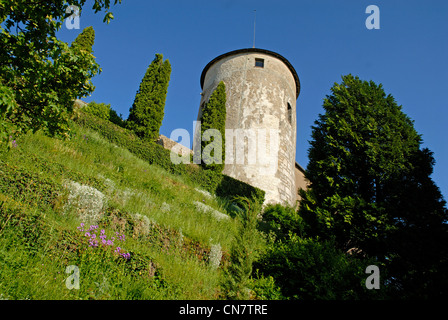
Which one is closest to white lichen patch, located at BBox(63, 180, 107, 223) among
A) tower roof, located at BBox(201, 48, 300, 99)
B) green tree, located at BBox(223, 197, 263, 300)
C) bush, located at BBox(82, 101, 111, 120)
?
green tree, located at BBox(223, 197, 263, 300)

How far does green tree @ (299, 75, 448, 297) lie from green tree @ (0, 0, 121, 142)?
6.19 m

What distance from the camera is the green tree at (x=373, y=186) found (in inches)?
247

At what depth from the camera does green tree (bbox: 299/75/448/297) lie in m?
6.28

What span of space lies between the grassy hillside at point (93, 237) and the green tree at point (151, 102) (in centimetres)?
647

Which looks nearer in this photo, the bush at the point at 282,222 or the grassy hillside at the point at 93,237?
the grassy hillside at the point at 93,237

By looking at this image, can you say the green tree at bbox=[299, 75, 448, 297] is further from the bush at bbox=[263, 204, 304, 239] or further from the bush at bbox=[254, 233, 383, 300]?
the bush at bbox=[254, 233, 383, 300]

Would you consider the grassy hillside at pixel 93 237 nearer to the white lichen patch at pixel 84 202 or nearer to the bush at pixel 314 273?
the white lichen patch at pixel 84 202

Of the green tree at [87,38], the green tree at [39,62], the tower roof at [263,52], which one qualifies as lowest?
the green tree at [39,62]

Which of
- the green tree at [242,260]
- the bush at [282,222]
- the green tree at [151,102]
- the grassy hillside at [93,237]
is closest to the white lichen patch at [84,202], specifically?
the grassy hillside at [93,237]

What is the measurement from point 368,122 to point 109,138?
9.30 m

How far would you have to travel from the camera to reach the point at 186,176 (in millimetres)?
12742
